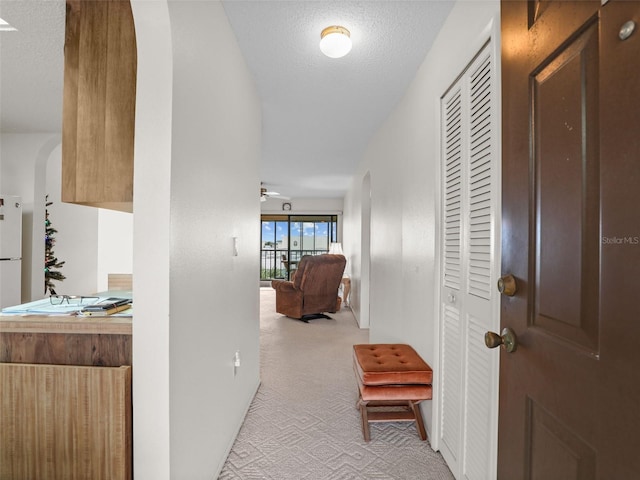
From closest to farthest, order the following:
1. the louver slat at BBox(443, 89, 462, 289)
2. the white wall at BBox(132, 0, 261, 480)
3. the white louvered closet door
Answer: the white wall at BBox(132, 0, 261, 480)
the white louvered closet door
the louver slat at BBox(443, 89, 462, 289)

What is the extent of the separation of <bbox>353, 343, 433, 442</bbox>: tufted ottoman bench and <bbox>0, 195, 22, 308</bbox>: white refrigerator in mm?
3862

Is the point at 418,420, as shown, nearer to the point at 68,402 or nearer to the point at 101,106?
the point at 68,402

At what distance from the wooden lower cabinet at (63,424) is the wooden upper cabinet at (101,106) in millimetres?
729

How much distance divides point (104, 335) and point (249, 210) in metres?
1.44

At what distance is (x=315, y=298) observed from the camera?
5.61 m

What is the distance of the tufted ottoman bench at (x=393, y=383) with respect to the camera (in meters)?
2.05

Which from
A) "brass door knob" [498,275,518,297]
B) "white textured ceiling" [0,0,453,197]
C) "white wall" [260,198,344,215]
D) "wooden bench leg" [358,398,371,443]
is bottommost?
"wooden bench leg" [358,398,371,443]

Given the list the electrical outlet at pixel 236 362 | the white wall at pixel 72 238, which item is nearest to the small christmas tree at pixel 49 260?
the white wall at pixel 72 238

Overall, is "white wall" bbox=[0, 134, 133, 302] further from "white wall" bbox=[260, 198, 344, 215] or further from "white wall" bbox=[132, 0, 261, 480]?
"white wall" bbox=[260, 198, 344, 215]

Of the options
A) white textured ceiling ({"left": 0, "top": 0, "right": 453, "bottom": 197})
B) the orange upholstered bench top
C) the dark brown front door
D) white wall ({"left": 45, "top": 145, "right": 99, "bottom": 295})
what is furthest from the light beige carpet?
white wall ({"left": 45, "top": 145, "right": 99, "bottom": 295})

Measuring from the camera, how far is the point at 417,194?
2.37 meters

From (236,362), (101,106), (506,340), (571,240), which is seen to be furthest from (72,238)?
(571,240)

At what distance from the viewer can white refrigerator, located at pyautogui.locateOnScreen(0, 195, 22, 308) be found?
3.59m

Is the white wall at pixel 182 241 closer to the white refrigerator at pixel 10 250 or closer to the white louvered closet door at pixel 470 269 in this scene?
the white louvered closet door at pixel 470 269
